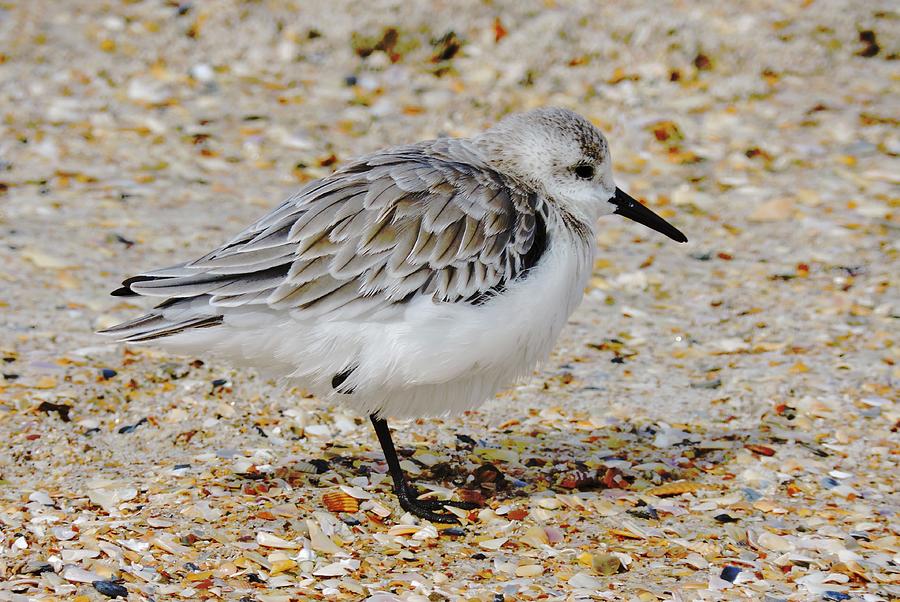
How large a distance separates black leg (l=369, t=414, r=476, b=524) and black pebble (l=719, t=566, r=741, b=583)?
3.09 ft

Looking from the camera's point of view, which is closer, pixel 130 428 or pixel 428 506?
→ pixel 428 506

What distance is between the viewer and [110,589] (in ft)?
11.6

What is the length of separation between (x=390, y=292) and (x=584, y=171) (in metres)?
1.03

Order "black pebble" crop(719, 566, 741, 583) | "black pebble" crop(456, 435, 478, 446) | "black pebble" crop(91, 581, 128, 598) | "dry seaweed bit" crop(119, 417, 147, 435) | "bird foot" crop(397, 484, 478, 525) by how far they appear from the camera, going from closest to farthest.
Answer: "black pebble" crop(91, 581, 128, 598)
"black pebble" crop(719, 566, 741, 583)
"bird foot" crop(397, 484, 478, 525)
"dry seaweed bit" crop(119, 417, 147, 435)
"black pebble" crop(456, 435, 478, 446)

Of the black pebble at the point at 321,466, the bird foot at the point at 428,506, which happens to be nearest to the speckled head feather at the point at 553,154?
the bird foot at the point at 428,506

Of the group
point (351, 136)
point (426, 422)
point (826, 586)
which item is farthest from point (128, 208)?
point (826, 586)

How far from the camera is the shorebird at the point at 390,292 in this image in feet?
13.1

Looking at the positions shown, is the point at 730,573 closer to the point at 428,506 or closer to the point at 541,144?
the point at 428,506

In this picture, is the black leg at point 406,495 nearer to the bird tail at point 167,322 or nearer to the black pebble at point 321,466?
the black pebble at point 321,466

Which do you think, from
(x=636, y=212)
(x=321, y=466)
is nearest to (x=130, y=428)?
(x=321, y=466)

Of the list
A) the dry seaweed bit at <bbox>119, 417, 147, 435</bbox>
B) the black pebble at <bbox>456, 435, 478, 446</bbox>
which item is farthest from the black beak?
the dry seaweed bit at <bbox>119, 417, 147, 435</bbox>

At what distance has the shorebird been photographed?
3.98 metres

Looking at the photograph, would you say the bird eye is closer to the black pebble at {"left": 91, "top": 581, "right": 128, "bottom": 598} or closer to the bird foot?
the bird foot

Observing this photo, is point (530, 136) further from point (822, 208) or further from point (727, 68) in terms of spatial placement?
point (727, 68)
